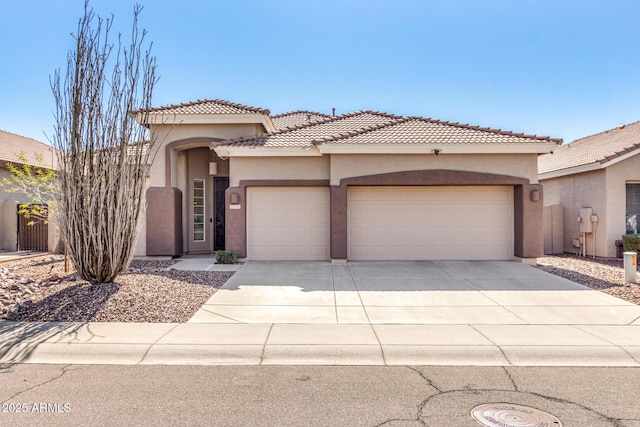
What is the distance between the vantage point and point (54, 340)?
18.5ft

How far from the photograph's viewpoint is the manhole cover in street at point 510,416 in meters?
3.62

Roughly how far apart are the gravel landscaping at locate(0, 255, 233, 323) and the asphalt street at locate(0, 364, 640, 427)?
74.1 inches

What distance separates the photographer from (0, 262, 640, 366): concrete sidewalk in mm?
5203

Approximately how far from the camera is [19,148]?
Result: 19250 millimetres

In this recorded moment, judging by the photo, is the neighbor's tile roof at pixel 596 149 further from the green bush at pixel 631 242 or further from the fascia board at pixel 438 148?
the fascia board at pixel 438 148

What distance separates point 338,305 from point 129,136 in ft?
16.8

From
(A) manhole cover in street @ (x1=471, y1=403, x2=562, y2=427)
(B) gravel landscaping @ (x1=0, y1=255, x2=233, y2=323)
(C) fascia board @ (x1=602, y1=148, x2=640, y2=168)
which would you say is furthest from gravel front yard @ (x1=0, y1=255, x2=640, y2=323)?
(A) manhole cover in street @ (x1=471, y1=403, x2=562, y2=427)

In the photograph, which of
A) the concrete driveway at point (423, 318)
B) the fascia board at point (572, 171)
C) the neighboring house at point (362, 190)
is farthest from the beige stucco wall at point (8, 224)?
the fascia board at point (572, 171)

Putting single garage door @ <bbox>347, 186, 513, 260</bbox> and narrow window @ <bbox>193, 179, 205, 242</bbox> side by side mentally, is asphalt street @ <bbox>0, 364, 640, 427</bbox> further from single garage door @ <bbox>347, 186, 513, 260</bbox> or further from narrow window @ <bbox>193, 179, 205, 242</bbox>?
narrow window @ <bbox>193, 179, 205, 242</bbox>

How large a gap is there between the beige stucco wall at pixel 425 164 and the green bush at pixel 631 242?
3.70 meters

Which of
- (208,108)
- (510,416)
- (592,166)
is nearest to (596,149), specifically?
(592,166)

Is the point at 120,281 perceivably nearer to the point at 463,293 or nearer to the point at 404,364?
the point at 404,364

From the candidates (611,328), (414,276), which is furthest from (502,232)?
(611,328)

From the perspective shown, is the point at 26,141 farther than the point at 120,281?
Yes
